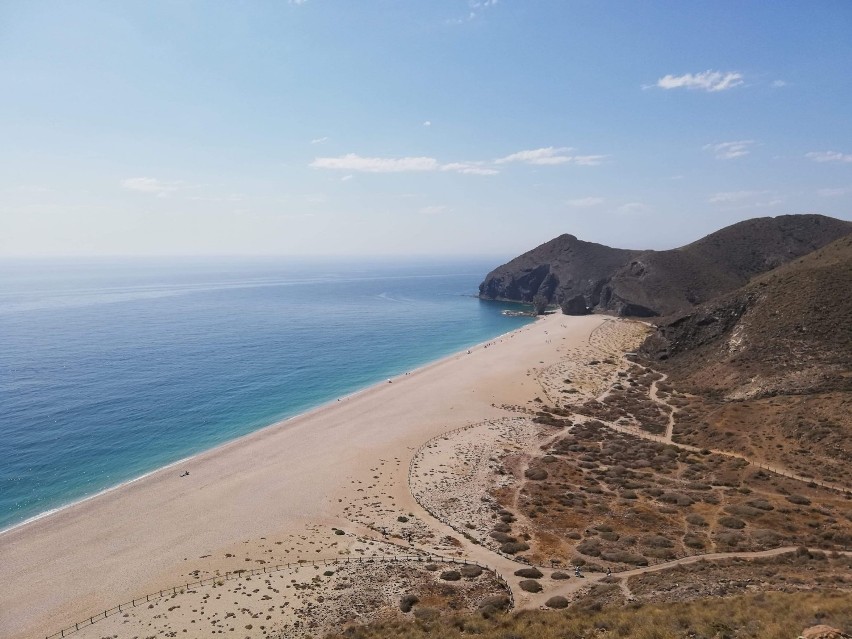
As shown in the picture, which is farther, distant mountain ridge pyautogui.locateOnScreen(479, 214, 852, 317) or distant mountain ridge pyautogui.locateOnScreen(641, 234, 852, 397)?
distant mountain ridge pyautogui.locateOnScreen(479, 214, 852, 317)

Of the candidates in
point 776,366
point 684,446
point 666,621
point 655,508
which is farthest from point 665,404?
point 666,621

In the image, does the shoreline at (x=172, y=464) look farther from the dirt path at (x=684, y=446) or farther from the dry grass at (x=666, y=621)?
the dirt path at (x=684, y=446)

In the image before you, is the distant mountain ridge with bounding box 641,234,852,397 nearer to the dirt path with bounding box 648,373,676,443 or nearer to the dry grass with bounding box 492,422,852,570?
the dirt path with bounding box 648,373,676,443

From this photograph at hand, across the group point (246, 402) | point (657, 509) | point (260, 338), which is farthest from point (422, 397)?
point (260, 338)

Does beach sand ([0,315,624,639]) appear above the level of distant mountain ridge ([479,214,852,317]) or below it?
below

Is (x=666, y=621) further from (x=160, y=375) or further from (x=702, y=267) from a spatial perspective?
(x=702, y=267)

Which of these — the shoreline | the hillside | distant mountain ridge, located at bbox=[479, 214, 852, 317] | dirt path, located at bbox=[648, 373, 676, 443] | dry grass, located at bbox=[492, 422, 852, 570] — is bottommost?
the shoreline

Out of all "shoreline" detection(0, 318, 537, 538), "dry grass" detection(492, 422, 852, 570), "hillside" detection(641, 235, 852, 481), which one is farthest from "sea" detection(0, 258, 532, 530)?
"hillside" detection(641, 235, 852, 481)
